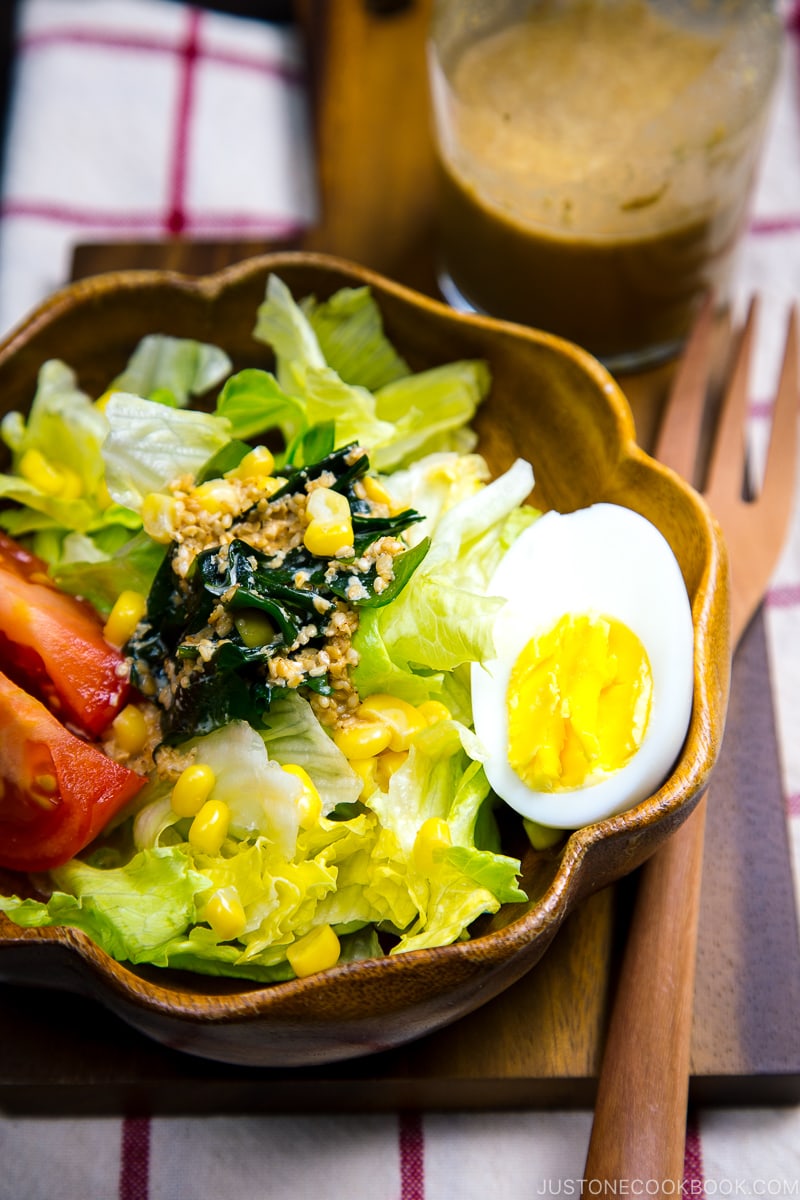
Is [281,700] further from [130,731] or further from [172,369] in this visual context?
[172,369]

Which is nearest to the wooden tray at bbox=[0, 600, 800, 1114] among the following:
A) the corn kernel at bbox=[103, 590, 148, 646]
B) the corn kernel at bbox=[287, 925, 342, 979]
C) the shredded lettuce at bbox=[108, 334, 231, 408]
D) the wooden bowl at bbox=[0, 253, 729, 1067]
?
the wooden bowl at bbox=[0, 253, 729, 1067]

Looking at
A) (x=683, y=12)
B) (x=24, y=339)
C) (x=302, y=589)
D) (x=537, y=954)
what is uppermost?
(x=683, y=12)

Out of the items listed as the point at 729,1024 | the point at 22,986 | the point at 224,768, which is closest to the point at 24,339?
the point at 224,768

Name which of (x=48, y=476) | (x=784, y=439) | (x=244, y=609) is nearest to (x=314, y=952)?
(x=244, y=609)

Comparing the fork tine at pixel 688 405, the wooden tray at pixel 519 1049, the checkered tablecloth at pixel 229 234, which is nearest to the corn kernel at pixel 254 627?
the wooden tray at pixel 519 1049

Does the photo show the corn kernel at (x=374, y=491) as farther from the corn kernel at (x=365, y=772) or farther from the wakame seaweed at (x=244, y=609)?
the corn kernel at (x=365, y=772)

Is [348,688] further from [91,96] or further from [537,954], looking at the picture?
[91,96]

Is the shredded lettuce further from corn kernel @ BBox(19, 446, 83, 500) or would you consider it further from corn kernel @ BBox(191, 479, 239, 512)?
corn kernel @ BBox(191, 479, 239, 512)
